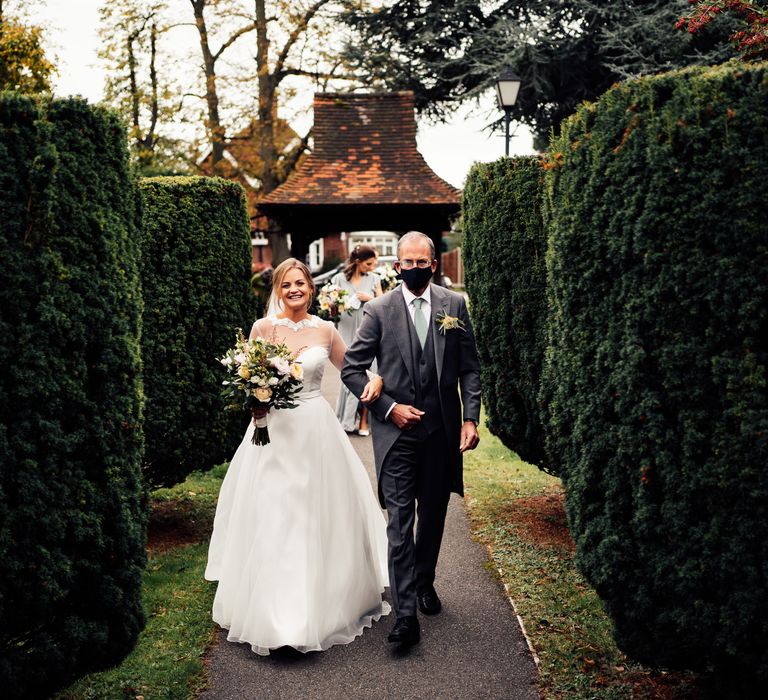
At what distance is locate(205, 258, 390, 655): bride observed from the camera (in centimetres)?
491

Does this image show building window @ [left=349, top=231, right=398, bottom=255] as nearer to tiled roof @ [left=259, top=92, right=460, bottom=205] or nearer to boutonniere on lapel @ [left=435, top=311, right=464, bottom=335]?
tiled roof @ [left=259, top=92, right=460, bottom=205]

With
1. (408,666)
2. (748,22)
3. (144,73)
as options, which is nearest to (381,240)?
(144,73)

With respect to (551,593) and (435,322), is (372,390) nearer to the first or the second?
(435,322)

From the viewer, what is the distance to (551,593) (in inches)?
224

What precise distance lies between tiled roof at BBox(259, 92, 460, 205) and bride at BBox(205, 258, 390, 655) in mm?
13638

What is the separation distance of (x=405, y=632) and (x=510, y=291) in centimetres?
296

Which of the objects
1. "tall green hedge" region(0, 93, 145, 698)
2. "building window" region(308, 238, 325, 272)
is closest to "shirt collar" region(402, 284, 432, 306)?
"tall green hedge" region(0, 93, 145, 698)

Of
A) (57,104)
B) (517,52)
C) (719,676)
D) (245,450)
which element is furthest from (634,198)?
(517,52)

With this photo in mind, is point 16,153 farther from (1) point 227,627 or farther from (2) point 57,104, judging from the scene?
(1) point 227,627

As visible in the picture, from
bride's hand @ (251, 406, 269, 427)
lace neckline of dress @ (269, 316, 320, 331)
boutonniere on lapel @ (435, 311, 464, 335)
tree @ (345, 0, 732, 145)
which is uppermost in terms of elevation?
tree @ (345, 0, 732, 145)

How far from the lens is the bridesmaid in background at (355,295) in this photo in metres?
11.1

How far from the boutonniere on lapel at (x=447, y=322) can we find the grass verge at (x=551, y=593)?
1.91 metres

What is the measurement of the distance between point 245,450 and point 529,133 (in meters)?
22.0

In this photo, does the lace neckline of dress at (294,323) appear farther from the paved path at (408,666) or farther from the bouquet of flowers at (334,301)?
the bouquet of flowers at (334,301)
